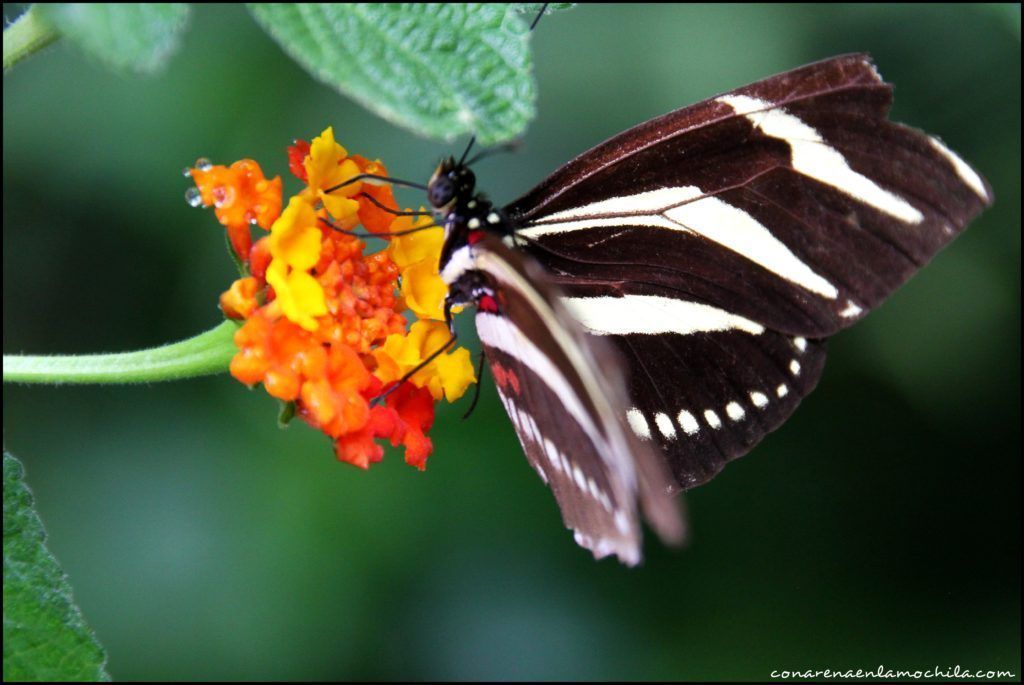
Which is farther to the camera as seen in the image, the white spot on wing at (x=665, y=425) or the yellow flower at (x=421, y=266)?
the white spot on wing at (x=665, y=425)

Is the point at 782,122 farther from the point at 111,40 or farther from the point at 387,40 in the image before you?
the point at 111,40

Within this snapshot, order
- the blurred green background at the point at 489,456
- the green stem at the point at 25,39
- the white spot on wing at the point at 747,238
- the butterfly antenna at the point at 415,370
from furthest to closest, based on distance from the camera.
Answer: the blurred green background at the point at 489,456, the white spot on wing at the point at 747,238, the butterfly antenna at the point at 415,370, the green stem at the point at 25,39

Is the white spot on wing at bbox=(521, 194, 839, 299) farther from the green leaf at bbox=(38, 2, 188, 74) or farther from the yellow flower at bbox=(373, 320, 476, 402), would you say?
the green leaf at bbox=(38, 2, 188, 74)

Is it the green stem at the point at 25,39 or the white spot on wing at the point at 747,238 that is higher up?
the green stem at the point at 25,39

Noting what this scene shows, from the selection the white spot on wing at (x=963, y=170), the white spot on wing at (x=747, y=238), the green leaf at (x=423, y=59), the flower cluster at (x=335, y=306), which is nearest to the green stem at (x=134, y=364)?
the flower cluster at (x=335, y=306)

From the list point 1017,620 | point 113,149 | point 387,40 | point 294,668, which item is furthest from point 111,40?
point 1017,620

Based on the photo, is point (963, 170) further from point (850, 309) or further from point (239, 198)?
point (239, 198)

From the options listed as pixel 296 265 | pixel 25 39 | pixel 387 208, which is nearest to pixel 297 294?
pixel 296 265

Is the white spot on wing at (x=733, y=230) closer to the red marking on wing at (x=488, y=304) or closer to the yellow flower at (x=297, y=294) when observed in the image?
the red marking on wing at (x=488, y=304)
